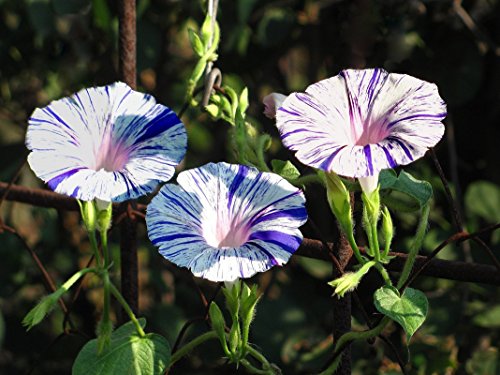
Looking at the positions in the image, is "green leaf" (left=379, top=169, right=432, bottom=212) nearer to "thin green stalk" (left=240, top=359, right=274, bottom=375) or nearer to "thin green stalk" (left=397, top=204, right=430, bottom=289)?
"thin green stalk" (left=397, top=204, right=430, bottom=289)

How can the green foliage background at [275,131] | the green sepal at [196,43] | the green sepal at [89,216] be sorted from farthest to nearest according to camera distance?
1. the green foliage background at [275,131]
2. the green sepal at [196,43]
3. the green sepal at [89,216]

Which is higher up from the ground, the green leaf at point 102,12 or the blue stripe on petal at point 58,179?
the green leaf at point 102,12

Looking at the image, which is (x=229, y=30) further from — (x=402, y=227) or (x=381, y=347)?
(x=381, y=347)

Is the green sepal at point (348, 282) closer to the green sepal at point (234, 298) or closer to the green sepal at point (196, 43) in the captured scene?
the green sepal at point (234, 298)

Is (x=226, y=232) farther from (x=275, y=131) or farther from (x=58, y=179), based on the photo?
(x=275, y=131)

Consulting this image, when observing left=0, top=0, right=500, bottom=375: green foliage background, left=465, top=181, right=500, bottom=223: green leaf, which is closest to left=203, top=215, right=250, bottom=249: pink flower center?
left=0, top=0, right=500, bottom=375: green foliage background

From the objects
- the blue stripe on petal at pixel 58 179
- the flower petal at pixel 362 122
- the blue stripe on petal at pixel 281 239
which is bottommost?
the blue stripe on petal at pixel 281 239

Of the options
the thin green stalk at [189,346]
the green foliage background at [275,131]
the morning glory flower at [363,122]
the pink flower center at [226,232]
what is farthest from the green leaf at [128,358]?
the green foliage background at [275,131]
